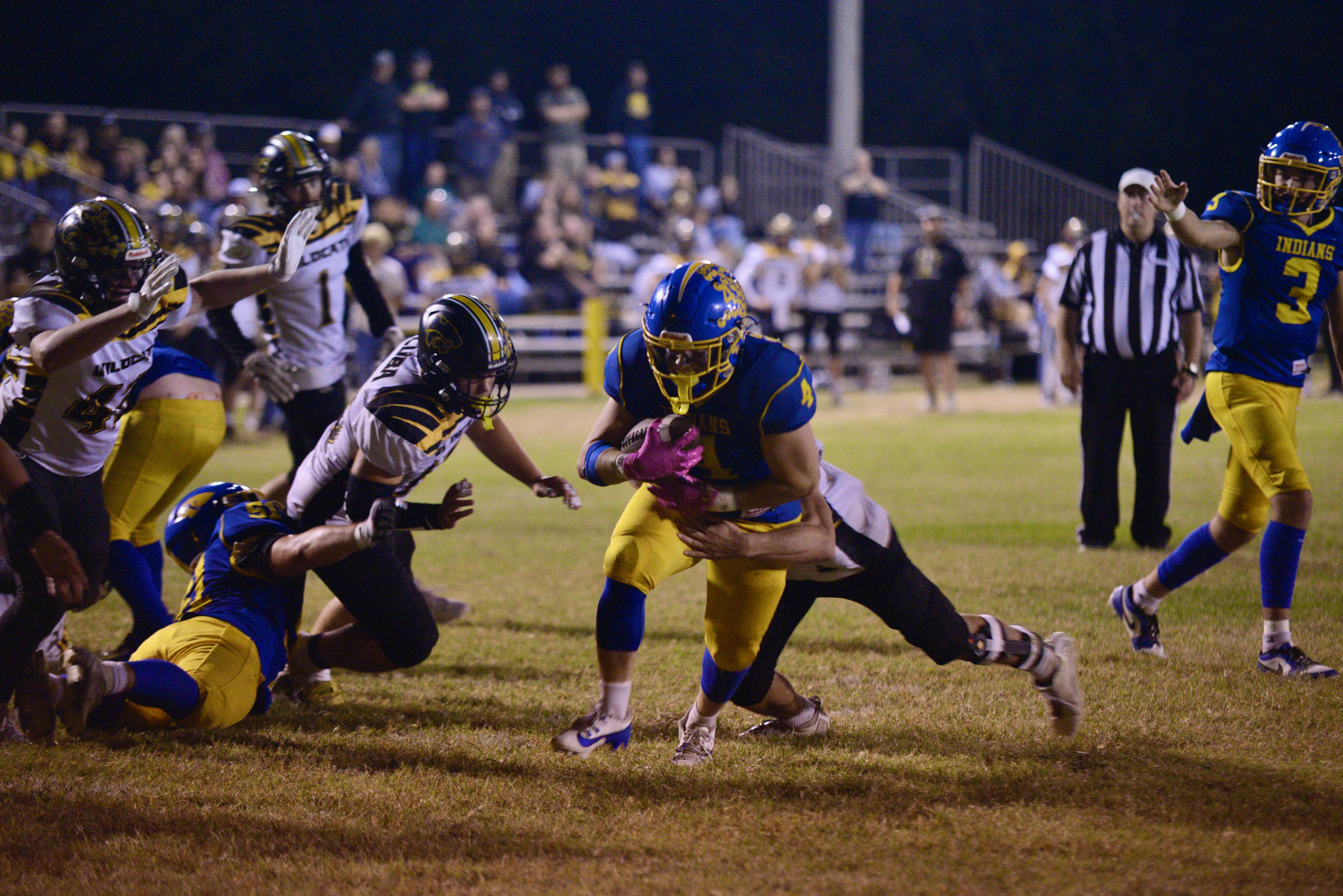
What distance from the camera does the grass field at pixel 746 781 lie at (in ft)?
9.26

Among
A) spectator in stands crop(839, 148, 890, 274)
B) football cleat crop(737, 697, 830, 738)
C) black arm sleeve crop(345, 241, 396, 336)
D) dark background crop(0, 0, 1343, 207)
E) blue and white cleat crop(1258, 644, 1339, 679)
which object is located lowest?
football cleat crop(737, 697, 830, 738)

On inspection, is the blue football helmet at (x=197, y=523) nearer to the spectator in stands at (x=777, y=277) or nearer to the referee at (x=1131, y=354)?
the referee at (x=1131, y=354)

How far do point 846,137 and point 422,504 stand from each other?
53.5 ft

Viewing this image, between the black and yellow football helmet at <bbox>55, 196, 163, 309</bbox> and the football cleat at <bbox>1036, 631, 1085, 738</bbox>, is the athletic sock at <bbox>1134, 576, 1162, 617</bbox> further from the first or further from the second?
the black and yellow football helmet at <bbox>55, 196, 163, 309</bbox>

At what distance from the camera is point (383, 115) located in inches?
645

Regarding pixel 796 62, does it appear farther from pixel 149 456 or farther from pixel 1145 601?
pixel 149 456

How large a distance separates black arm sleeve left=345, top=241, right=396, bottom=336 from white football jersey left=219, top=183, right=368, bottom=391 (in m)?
0.04

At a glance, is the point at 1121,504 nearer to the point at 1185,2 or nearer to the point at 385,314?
the point at 385,314

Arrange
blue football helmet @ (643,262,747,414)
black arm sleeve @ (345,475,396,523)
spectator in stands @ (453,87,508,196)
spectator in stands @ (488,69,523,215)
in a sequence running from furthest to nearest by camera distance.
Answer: spectator in stands @ (488,69,523,215), spectator in stands @ (453,87,508,196), black arm sleeve @ (345,475,396,523), blue football helmet @ (643,262,747,414)

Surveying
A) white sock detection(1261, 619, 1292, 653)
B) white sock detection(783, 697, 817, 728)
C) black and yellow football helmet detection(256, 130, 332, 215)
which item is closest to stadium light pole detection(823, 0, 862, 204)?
black and yellow football helmet detection(256, 130, 332, 215)

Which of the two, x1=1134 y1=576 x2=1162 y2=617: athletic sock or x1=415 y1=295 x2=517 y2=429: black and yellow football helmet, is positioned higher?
x1=415 y1=295 x2=517 y2=429: black and yellow football helmet

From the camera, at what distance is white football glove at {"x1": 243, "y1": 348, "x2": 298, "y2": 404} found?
5379 mm

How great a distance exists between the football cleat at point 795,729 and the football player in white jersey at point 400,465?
91cm

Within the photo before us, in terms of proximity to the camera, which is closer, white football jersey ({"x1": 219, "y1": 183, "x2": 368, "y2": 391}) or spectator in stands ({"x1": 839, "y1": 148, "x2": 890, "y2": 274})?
white football jersey ({"x1": 219, "y1": 183, "x2": 368, "y2": 391})
